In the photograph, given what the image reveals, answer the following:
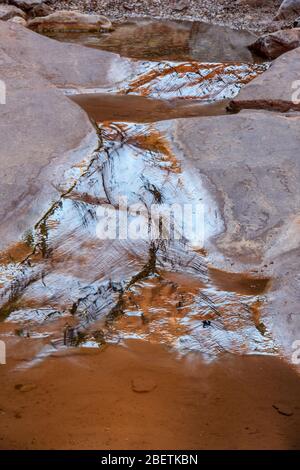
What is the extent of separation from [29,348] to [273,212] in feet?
5.01

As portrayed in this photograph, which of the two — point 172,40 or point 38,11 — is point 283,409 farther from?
point 38,11

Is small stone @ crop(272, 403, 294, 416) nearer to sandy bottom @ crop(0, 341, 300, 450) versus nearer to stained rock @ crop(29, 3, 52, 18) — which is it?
sandy bottom @ crop(0, 341, 300, 450)

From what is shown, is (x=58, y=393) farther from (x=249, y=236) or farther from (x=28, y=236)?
(x=249, y=236)

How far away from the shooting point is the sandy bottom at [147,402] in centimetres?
214

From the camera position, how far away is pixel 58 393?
2.35 meters

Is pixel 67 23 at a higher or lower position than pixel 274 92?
lower

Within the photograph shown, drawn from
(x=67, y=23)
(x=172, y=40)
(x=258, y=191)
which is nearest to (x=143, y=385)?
(x=258, y=191)

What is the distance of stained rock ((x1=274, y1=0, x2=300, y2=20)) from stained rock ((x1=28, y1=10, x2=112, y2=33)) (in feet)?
9.67

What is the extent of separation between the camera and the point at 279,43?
7.58 metres

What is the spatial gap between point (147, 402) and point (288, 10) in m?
9.06

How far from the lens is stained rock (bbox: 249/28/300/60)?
24.7ft

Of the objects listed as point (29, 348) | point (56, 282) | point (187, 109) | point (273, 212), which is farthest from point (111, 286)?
point (187, 109)

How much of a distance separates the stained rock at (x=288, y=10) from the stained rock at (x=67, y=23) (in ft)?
9.67

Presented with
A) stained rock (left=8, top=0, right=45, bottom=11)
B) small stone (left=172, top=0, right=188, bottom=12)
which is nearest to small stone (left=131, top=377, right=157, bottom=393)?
stained rock (left=8, top=0, right=45, bottom=11)
